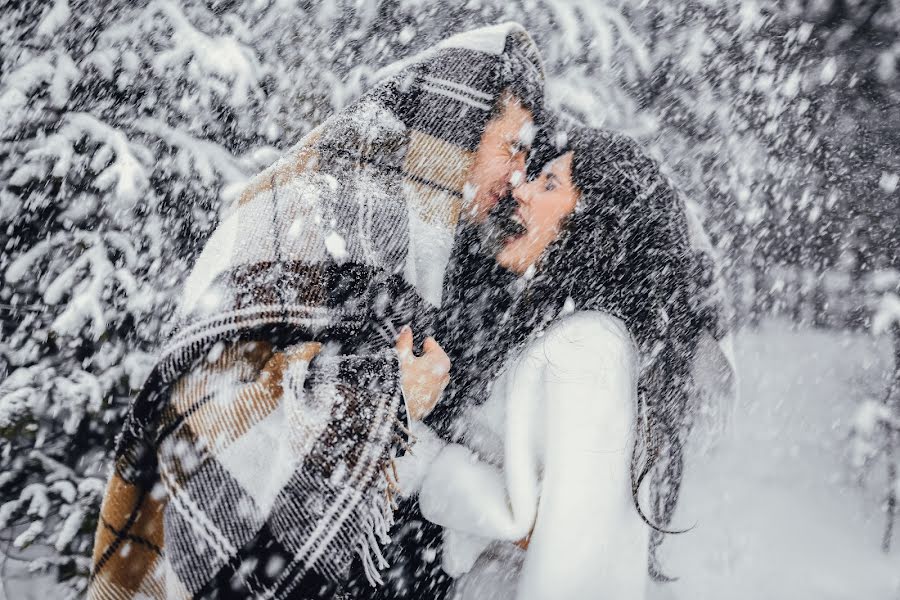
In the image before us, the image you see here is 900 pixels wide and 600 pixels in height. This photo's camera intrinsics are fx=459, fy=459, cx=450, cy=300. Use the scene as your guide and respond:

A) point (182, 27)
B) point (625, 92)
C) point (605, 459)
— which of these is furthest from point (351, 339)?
point (625, 92)

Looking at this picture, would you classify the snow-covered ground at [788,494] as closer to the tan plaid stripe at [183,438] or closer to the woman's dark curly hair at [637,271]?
the woman's dark curly hair at [637,271]

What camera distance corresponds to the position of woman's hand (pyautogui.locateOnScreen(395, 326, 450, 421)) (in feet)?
3.72

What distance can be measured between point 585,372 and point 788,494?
199cm

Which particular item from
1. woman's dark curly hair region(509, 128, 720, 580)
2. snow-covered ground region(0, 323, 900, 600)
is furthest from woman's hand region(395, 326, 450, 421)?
snow-covered ground region(0, 323, 900, 600)

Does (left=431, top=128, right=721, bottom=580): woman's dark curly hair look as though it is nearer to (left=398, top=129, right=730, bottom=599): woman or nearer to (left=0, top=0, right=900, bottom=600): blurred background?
(left=398, top=129, right=730, bottom=599): woman

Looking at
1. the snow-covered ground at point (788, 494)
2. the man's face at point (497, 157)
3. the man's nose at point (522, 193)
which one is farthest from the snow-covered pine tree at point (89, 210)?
the snow-covered ground at point (788, 494)

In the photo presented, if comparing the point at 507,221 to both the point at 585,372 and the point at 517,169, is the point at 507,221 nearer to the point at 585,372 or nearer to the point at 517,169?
the point at 517,169

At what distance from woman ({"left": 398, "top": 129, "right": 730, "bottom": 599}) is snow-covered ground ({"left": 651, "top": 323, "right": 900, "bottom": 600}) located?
1.09 meters

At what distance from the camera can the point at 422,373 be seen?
1145 millimetres

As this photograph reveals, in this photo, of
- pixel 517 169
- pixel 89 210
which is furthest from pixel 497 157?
pixel 89 210

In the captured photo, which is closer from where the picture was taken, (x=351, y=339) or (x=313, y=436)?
(x=313, y=436)

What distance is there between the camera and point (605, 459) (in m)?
1.02

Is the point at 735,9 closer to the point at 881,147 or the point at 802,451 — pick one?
the point at 881,147

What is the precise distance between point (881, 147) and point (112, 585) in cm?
273
